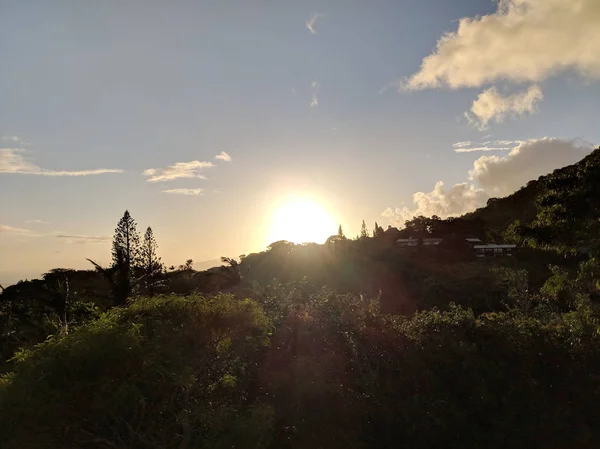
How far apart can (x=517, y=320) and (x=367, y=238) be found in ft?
147

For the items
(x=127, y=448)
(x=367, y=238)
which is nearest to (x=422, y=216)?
(x=367, y=238)

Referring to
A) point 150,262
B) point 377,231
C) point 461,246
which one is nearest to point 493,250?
point 461,246

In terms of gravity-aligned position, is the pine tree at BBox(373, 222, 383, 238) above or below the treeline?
above

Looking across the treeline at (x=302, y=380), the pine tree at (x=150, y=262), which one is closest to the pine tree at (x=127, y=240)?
the pine tree at (x=150, y=262)

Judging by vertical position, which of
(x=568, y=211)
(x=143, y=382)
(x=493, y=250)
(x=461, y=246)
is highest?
(x=568, y=211)

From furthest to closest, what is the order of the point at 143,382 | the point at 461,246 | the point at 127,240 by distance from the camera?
the point at 461,246, the point at 127,240, the point at 143,382

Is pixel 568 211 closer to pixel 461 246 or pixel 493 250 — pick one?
pixel 461 246

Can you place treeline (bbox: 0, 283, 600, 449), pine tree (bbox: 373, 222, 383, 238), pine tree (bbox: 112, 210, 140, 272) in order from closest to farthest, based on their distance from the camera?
treeline (bbox: 0, 283, 600, 449) < pine tree (bbox: 112, 210, 140, 272) < pine tree (bbox: 373, 222, 383, 238)

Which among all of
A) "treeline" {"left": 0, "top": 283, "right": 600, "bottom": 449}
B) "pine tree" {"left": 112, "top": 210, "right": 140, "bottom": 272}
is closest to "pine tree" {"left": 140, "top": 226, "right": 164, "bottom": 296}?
"pine tree" {"left": 112, "top": 210, "right": 140, "bottom": 272}

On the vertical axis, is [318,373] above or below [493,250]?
below

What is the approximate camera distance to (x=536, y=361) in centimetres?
941

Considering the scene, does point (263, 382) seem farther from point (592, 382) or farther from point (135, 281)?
point (135, 281)

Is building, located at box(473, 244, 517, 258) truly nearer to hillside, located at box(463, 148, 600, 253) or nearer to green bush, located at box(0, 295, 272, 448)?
hillside, located at box(463, 148, 600, 253)

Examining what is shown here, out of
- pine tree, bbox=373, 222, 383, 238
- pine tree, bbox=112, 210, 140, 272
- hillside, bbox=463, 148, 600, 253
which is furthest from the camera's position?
pine tree, bbox=373, 222, 383, 238
